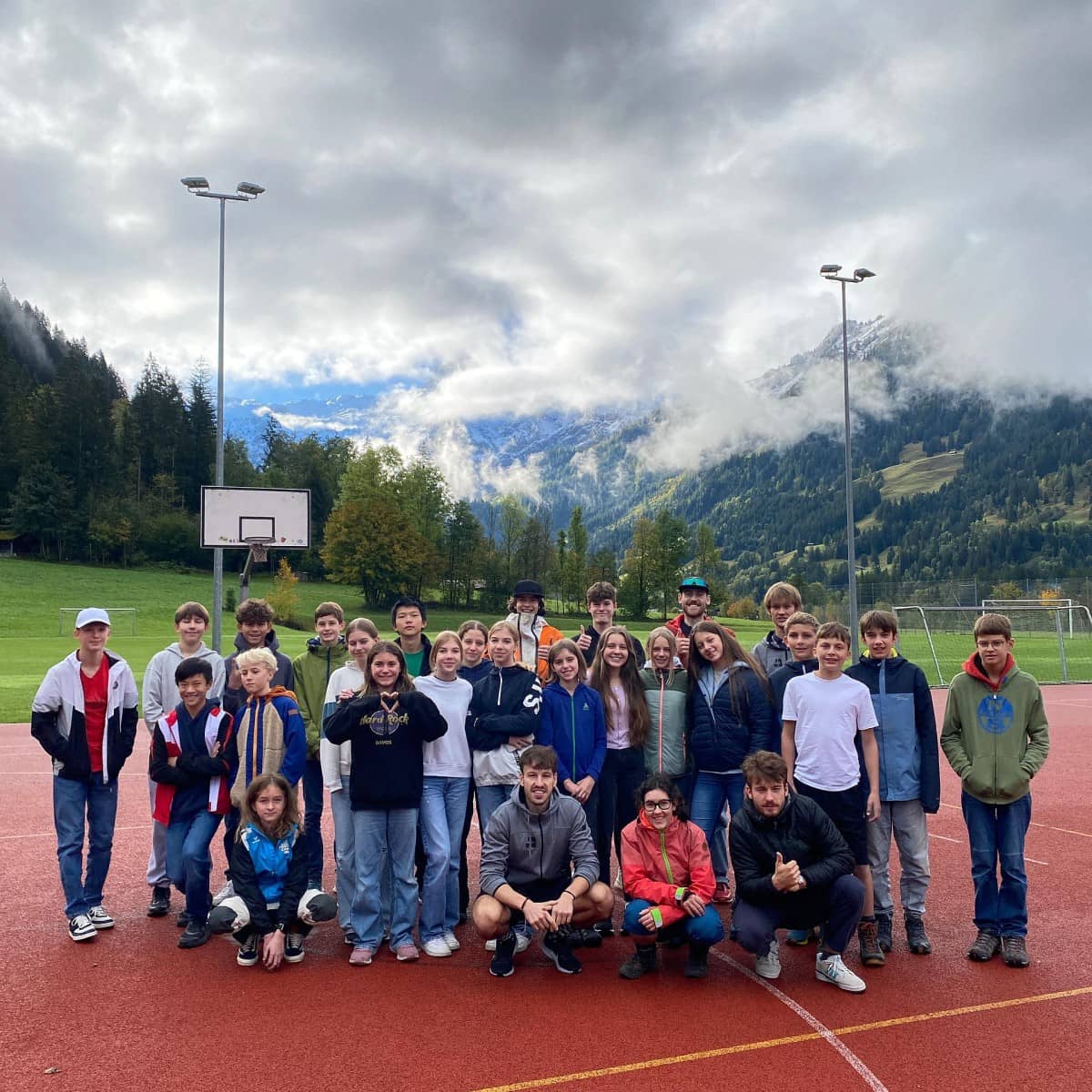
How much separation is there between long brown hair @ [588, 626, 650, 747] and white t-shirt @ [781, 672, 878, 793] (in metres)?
0.99

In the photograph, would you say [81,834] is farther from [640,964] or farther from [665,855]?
[665,855]

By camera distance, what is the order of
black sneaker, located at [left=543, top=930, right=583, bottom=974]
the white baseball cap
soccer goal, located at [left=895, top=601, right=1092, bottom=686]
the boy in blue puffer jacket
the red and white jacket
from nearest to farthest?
black sneaker, located at [left=543, top=930, right=583, bottom=974] < the boy in blue puffer jacket < the red and white jacket < the white baseball cap < soccer goal, located at [left=895, top=601, right=1092, bottom=686]

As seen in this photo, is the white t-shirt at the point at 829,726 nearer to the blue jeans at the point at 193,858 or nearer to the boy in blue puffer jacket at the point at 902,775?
the boy in blue puffer jacket at the point at 902,775

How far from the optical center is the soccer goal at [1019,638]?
95.1ft

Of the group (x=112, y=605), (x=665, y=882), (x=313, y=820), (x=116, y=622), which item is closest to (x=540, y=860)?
(x=665, y=882)

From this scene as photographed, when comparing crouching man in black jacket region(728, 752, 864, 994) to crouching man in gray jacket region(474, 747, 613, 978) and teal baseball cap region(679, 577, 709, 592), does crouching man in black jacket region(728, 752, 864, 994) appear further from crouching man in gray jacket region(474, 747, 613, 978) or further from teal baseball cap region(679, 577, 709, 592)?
teal baseball cap region(679, 577, 709, 592)

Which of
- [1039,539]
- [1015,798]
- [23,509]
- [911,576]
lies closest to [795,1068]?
[1015,798]

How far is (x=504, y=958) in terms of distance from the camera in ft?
16.6

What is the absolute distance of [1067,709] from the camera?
18.5m

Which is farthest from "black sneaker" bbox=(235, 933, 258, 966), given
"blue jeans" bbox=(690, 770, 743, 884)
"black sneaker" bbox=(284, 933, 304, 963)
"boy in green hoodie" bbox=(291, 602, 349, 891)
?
"blue jeans" bbox=(690, 770, 743, 884)

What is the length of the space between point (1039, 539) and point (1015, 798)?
156708mm

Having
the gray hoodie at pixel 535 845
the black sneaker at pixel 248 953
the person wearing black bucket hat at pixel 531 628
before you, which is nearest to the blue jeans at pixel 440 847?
the gray hoodie at pixel 535 845

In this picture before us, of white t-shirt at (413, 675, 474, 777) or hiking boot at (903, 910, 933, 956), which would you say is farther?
white t-shirt at (413, 675, 474, 777)

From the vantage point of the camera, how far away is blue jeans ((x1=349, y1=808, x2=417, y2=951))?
5.34 meters
